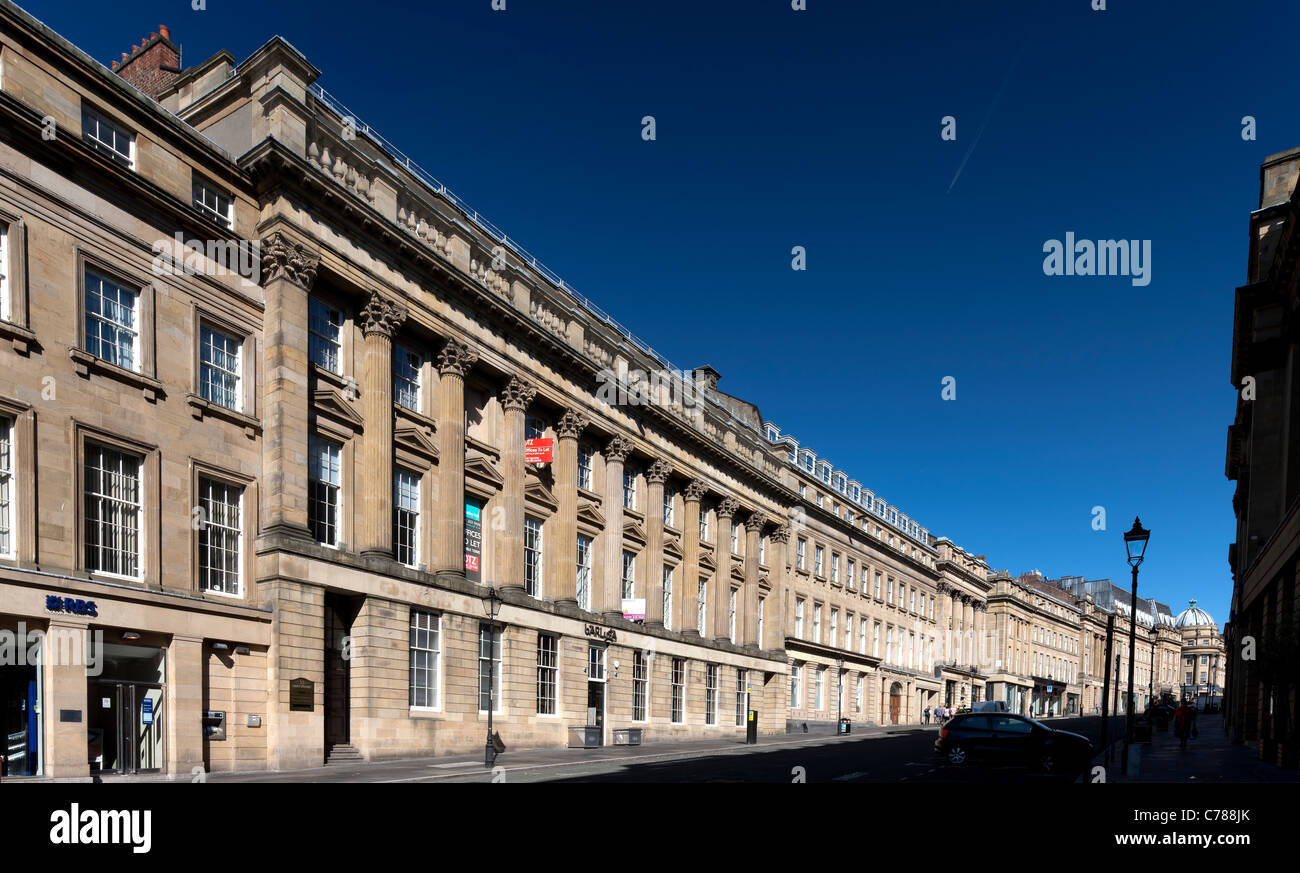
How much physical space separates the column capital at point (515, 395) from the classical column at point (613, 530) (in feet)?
22.6

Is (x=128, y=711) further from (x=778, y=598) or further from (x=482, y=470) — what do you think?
(x=778, y=598)

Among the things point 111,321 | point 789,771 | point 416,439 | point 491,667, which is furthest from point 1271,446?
point 111,321

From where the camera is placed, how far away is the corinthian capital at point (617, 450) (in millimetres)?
41125

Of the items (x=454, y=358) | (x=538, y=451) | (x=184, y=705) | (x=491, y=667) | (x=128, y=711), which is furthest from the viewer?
(x=538, y=451)

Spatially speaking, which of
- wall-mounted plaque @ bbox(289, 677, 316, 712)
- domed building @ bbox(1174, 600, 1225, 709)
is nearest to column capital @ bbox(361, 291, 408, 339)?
wall-mounted plaque @ bbox(289, 677, 316, 712)

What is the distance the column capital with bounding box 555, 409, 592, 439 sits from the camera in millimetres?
38125

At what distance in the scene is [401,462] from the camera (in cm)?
2991

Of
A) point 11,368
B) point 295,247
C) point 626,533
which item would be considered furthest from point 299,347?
point 626,533

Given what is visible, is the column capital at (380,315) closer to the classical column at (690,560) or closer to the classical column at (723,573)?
the classical column at (690,560)

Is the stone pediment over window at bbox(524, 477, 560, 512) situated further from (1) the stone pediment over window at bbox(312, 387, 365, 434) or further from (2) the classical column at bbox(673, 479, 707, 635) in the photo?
(2) the classical column at bbox(673, 479, 707, 635)

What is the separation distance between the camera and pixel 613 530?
133 feet

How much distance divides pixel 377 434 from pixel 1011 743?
20.4m
